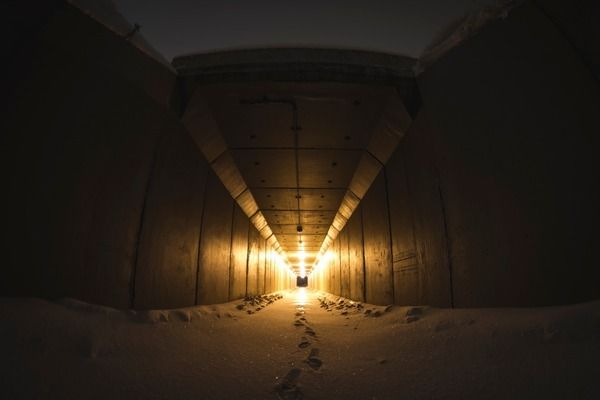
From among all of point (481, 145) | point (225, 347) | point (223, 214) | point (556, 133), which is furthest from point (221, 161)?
point (556, 133)

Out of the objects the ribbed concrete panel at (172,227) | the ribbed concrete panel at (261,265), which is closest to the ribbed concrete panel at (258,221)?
the ribbed concrete panel at (261,265)

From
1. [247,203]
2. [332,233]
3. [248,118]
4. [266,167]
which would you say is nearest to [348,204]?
[247,203]

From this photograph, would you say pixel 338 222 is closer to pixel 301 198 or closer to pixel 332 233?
pixel 332 233

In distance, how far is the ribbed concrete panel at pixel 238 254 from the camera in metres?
9.40

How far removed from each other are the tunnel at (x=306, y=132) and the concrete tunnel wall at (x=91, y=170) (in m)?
0.02

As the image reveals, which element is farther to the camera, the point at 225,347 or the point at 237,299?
the point at 237,299

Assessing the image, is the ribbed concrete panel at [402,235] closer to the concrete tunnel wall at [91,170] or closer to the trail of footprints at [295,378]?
the trail of footprints at [295,378]

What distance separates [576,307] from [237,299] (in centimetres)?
920

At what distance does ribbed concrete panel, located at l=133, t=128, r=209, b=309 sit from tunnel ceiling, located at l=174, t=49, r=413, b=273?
0.49 meters

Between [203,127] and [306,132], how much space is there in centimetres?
197

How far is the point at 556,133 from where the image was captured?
268 centimetres

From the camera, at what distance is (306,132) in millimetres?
5902

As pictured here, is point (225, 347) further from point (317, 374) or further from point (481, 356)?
point (481, 356)

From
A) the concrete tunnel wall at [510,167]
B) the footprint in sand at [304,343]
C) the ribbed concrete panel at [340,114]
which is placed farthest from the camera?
the ribbed concrete panel at [340,114]
